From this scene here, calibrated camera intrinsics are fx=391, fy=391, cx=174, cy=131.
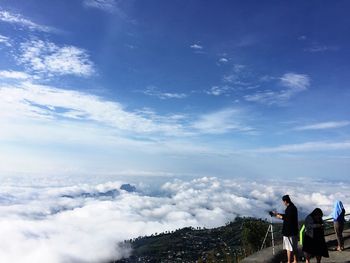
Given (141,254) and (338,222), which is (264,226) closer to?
(338,222)

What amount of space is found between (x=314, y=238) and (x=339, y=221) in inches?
135

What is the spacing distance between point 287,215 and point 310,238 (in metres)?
0.90

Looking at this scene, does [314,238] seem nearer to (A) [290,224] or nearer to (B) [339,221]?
(A) [290,224]

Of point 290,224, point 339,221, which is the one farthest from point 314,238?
point 339,221

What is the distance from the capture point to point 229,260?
14.2 m

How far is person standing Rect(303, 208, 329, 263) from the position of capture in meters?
11.3

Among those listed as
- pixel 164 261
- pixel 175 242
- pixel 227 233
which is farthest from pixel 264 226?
pixel 175 242

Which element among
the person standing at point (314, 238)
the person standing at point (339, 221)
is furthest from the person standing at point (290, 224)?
the person standing at point (339, 221)

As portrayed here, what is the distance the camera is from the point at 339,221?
1423cm

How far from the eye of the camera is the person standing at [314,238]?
37.1 ft

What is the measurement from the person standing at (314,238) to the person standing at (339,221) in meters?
2.99

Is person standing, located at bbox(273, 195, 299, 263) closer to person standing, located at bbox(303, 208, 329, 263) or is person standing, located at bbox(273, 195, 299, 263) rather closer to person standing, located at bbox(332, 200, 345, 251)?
person standing, located at bbox(303, 208, 329, 263)

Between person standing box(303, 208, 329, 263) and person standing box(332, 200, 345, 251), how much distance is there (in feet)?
9.82

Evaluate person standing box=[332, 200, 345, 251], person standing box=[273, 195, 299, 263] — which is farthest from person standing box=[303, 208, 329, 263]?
person standing box=[332, 200, 345, 251]
